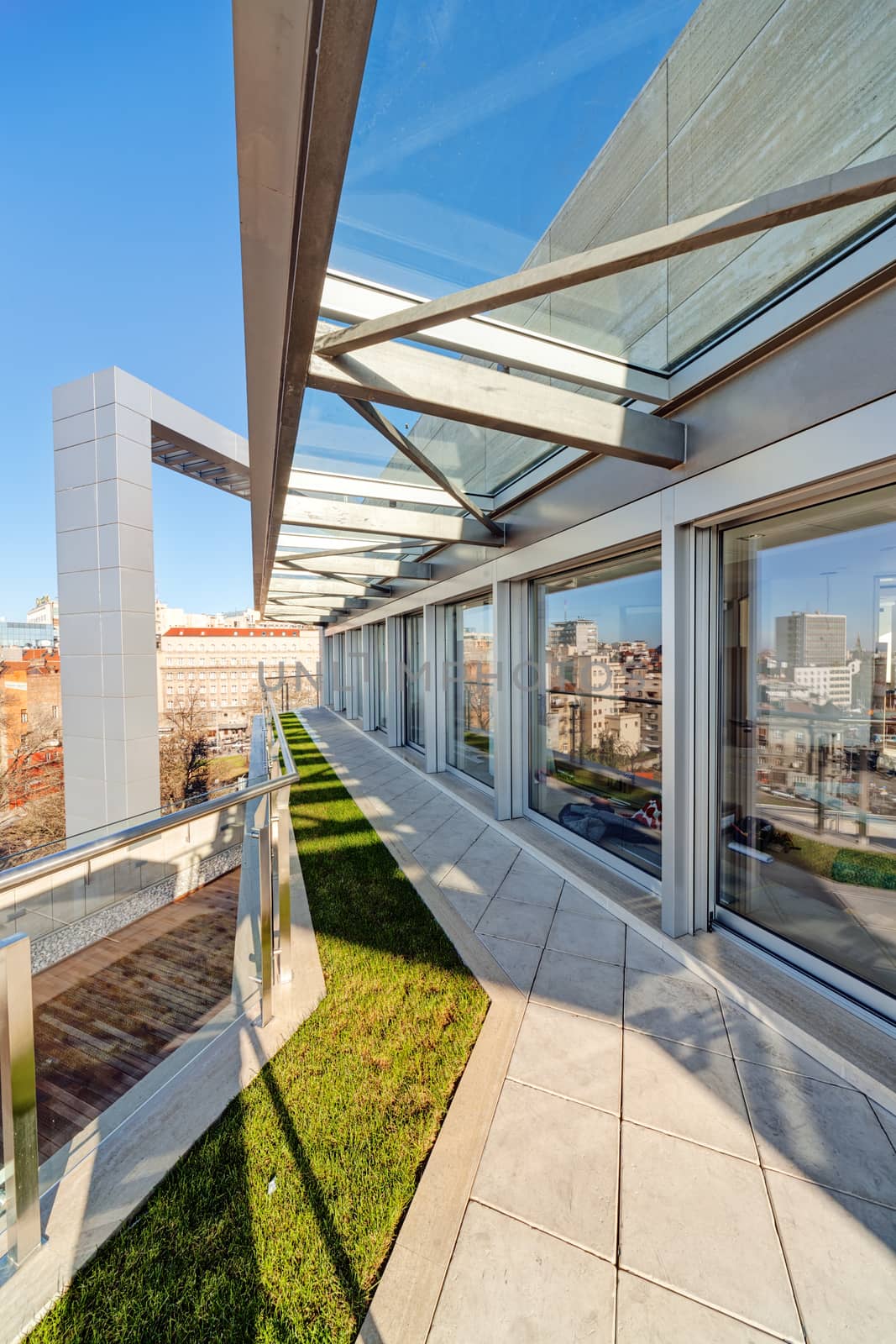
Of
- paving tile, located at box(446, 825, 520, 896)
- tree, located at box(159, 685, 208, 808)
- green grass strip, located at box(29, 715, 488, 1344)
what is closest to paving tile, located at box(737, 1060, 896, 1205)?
green grass strip, located at box(29, 715, 488, 1344)

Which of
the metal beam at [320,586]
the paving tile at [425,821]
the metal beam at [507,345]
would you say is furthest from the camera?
the metal beam at [320,586]

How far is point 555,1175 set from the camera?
1629mm

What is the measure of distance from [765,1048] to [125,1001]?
2526mm

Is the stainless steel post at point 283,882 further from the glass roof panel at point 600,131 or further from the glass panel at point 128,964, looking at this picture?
the glass roof panel at point 600,131

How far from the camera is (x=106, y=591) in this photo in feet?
20.4

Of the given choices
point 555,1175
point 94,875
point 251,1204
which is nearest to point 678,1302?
point 555,1175

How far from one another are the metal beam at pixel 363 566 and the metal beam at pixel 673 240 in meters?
4.38

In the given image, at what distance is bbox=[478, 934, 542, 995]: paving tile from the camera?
2635 mm

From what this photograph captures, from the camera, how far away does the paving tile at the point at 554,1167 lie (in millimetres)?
1493

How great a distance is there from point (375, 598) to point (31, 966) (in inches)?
351

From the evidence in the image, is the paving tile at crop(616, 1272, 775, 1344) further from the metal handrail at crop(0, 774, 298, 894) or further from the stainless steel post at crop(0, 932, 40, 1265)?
the metal handrail at crop(0, 774, 298, 894)

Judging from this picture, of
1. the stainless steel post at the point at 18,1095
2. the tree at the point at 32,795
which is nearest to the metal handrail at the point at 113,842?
the stainless steel post at the point at 18,1095

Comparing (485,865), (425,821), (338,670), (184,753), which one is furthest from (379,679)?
(485,865)

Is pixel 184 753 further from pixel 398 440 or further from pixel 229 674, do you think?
pixel 398 440
